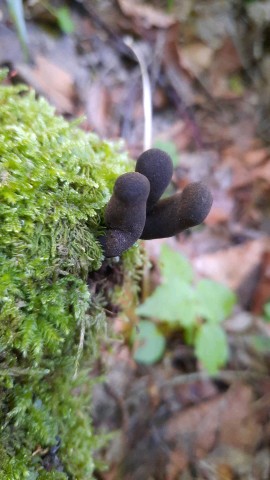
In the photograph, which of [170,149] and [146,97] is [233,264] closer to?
[170,149]

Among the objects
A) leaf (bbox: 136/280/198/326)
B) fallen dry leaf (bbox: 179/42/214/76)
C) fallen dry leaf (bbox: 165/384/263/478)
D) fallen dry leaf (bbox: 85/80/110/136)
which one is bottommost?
fallen dry leaf (bbox: 165/384/263/478)

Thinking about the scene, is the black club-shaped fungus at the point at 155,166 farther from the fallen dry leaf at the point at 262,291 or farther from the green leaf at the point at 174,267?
the fallen dry leaf at the point at 262,291

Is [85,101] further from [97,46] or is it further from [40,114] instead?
[40,114]

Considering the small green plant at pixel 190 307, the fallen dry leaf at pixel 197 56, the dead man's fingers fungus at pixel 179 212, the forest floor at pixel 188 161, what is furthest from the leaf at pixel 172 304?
the fallen dry leaf at pixel 197 56

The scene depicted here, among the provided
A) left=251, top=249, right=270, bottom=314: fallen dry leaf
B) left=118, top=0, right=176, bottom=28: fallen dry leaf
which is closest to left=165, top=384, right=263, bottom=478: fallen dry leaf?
left=251, top=249, right=270, bottom=314: fallen dry leaf

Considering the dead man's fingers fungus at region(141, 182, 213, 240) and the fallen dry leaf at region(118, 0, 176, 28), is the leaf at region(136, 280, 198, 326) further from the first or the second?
the fallen dry leaf at region(118, 0, 176, 28)
